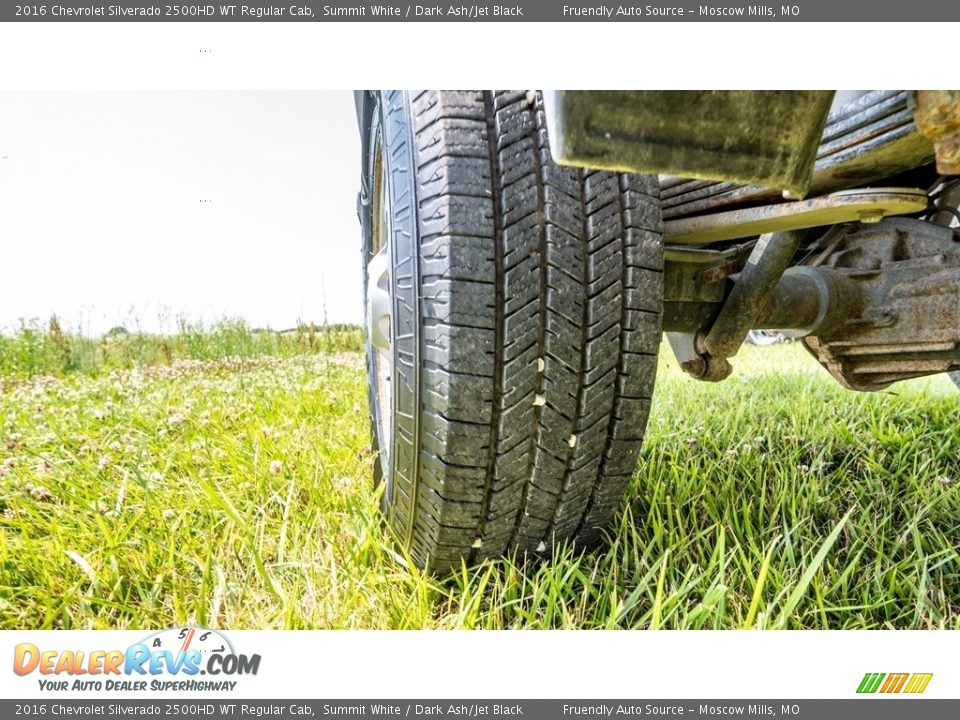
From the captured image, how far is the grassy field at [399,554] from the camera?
886mm

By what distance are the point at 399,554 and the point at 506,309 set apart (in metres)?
0.51

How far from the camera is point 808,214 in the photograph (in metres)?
0.77

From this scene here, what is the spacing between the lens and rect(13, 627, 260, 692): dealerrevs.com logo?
721mm

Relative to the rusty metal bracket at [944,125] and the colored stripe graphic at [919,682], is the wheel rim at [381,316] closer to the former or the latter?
the rusty metal bracket at [944,125]

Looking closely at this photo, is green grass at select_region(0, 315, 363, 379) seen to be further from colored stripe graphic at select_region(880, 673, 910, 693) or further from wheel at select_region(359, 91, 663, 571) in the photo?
colored stripe graphic at select_region(880, 673, 910, 693)

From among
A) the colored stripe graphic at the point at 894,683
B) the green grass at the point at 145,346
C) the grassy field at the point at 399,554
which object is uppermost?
the colored stripe graphic at the point at 894,683

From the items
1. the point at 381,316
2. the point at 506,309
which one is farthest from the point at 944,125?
the point at 381,316

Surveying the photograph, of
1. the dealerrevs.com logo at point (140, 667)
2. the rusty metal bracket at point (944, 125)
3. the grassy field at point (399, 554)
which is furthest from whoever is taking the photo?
the grassy field at point (399, 554)

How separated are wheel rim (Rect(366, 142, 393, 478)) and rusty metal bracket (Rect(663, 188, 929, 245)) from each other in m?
0.51

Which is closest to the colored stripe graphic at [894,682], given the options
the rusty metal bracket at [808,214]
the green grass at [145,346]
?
the rusty metal bracket at [808,214]

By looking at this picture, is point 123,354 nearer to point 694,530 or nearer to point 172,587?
point 172,587

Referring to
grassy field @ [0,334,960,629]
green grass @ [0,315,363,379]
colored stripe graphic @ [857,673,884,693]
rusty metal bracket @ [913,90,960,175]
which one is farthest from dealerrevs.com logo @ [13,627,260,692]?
green grass @ [0,315,363,379]

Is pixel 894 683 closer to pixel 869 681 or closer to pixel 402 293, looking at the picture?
pixel 869 681

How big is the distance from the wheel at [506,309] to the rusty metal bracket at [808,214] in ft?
0.52
